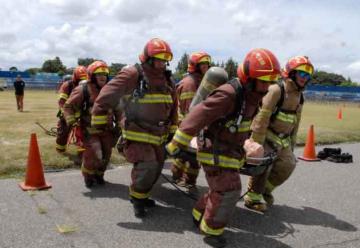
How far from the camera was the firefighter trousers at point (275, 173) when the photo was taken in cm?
550

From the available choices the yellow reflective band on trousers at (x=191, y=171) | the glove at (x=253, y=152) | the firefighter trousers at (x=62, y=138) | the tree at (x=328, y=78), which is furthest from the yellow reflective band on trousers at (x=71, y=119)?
the tree at (x=328, y=78)

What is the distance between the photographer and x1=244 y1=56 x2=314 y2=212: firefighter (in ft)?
17.2

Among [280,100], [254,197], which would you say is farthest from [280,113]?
[254,197]

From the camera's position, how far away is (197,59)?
675 centimetres

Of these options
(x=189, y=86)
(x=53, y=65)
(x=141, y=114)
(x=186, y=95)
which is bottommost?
(x=141, y=114)

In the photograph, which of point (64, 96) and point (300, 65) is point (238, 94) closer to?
point (300, 65)

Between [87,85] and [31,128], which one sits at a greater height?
[87,85]

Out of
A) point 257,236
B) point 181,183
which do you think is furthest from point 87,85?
point 257,236

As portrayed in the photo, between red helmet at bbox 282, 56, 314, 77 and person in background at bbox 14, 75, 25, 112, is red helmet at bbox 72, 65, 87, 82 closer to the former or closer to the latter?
red helmet at bbox 282, 56, 314, 77

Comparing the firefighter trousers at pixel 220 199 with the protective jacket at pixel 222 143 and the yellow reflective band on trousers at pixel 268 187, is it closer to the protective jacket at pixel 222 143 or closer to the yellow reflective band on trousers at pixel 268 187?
the protective jacket at pixel 222 143

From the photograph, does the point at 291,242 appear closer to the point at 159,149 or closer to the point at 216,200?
the point at 216,200

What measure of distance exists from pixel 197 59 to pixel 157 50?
193 centimetres

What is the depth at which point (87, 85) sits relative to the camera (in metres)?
6.68

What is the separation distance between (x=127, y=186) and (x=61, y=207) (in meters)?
1.36
